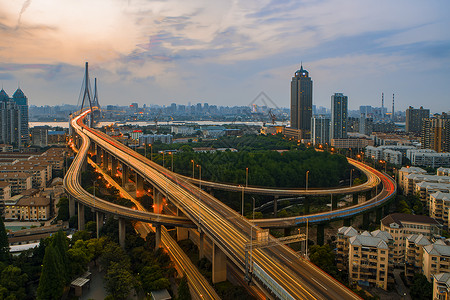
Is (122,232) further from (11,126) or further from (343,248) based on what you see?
(11,126)

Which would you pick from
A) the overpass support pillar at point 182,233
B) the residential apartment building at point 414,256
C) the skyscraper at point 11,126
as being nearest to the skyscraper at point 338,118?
the overpass support pillar at point 182,233

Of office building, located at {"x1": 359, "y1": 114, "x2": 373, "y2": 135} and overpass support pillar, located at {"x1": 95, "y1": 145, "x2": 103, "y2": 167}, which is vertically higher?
office building, located at {"x1": 359, "y1": 114, "x2": 373, "y2": 135}

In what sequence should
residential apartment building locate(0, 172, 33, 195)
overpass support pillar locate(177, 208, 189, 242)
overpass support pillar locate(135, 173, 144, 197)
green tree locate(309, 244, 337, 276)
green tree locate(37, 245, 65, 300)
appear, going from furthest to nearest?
overpass support pillar locate(135, 173, 144, 197) < residential apartment building locate(0, 172, 33, 195) < overpass support pillar locate(177, 208, 189, 242) < green tree locate(309, 244, 337, 276) < green tree locate(37, 245, 65, 300)

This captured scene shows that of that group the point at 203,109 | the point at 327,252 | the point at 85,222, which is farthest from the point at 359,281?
the point at 203,109

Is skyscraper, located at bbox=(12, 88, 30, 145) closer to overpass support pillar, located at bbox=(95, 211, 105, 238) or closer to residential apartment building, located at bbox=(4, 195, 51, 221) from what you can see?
residential apartment building, located at bbox=(4, 195, 51, 221)

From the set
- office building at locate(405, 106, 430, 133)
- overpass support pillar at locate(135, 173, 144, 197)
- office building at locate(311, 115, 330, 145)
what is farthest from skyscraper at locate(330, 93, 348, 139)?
overpass support pillar at locate(135, 173, 144, 197)

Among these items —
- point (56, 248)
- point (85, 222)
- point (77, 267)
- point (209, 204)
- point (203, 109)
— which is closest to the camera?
point (56, 248)

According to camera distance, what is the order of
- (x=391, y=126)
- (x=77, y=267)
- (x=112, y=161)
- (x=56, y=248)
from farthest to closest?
(x=391, y=126)
(x=112, y=161)
(x=77, y=267)
(x=56, y=248)

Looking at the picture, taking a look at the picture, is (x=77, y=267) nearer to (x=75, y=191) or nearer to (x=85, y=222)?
(x=85, y=222)
